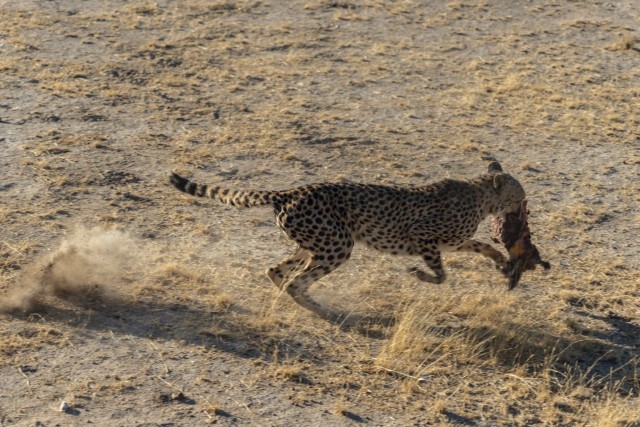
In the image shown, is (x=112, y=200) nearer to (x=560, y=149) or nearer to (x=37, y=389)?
(x=37, y=389)

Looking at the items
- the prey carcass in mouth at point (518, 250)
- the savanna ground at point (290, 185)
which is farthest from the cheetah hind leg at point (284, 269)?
the prey carcass in mouth at point (518, 250)

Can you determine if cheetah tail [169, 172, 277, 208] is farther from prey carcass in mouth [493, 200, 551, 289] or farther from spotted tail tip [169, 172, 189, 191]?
prey carcass in mouth [493, 200, 551, 289]

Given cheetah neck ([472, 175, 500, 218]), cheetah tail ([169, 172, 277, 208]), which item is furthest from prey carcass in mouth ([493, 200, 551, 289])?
cheetah tail ([169, 172, 277, 208])

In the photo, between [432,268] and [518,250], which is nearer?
[432,268]

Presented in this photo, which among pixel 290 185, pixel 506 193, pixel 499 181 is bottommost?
pixel 290 185

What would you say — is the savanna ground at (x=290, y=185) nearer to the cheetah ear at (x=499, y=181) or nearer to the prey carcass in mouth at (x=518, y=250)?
the prey carcass in mouth at (x=518, y=250)

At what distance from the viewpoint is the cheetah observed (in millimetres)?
8672

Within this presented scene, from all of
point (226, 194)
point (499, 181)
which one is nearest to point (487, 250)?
point (499, 181)

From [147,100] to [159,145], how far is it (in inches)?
51.1

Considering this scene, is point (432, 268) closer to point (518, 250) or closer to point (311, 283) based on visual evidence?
point (518, 250)

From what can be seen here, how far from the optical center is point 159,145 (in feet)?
39.8

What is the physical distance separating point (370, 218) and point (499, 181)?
1.29 meters

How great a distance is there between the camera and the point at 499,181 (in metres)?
9.55

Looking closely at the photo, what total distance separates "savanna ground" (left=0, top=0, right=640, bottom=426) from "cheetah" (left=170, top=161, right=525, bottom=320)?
30cm
